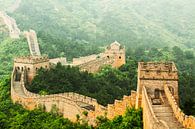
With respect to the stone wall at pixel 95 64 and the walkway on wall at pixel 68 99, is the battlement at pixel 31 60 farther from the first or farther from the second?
the stone wall at pixel 95 64

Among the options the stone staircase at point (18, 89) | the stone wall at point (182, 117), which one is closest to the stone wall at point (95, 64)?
the stone staircase at point (18, 89)

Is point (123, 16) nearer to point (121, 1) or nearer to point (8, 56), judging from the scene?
point (121, 1)

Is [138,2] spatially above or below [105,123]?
above

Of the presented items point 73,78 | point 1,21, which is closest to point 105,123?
point 73,78

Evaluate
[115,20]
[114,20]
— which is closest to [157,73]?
[115,20]

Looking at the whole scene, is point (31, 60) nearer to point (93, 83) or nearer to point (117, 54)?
point (93, 83)

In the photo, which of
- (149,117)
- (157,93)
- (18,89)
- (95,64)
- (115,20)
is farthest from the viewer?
(115,20)
